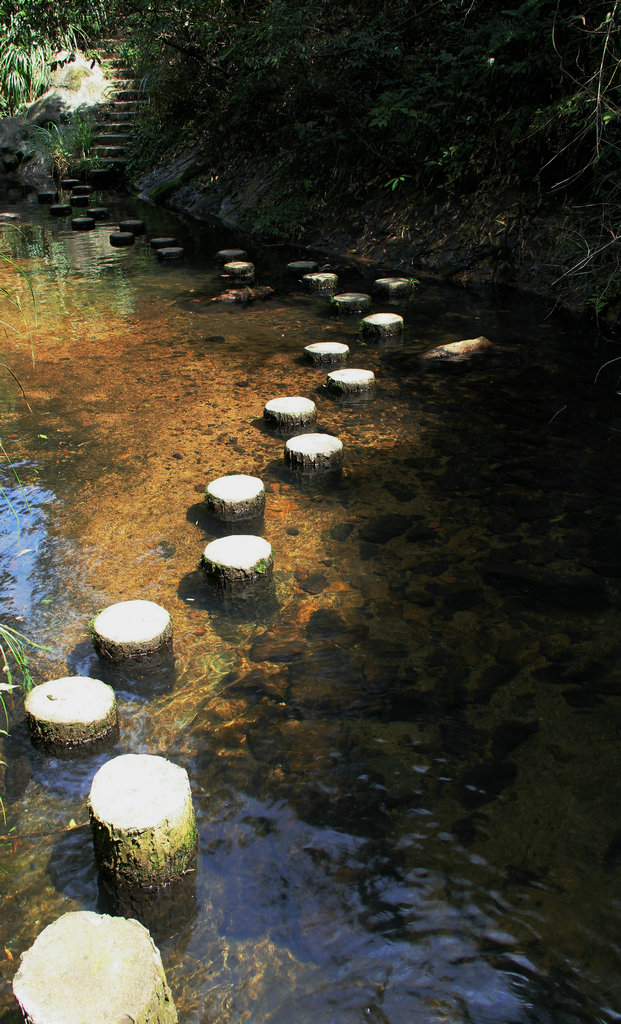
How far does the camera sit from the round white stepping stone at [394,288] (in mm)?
8148

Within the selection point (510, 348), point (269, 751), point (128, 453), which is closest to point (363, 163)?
point (510, 348)

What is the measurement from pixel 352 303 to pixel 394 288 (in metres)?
0.75

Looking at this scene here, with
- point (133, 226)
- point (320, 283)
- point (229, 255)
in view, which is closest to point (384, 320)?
point (320, 283)

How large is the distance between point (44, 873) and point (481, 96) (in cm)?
970

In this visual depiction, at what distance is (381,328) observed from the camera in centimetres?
686

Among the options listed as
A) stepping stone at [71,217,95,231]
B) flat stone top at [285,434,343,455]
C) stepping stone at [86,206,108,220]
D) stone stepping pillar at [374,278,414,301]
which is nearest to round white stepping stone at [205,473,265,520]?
flat stone top at [285,434,343,455]

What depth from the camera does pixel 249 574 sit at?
345 centimetres

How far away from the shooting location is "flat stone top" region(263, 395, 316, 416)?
5.12 metres

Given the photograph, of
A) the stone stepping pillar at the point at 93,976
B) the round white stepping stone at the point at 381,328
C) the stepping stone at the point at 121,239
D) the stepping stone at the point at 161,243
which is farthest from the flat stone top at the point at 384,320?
the stepping stone at the point at 121,239

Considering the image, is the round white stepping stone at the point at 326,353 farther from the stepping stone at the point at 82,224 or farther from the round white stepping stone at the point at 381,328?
the stepping stone at the point at 82,224

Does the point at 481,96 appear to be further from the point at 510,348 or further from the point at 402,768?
the point at 402,768

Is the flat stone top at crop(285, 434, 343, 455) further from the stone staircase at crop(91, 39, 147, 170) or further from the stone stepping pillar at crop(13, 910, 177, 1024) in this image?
the stone staircase at crop(91, 39, 147, 170)

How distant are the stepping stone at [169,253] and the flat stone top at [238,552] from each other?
25.1 ft

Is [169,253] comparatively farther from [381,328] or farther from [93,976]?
[93,976]
